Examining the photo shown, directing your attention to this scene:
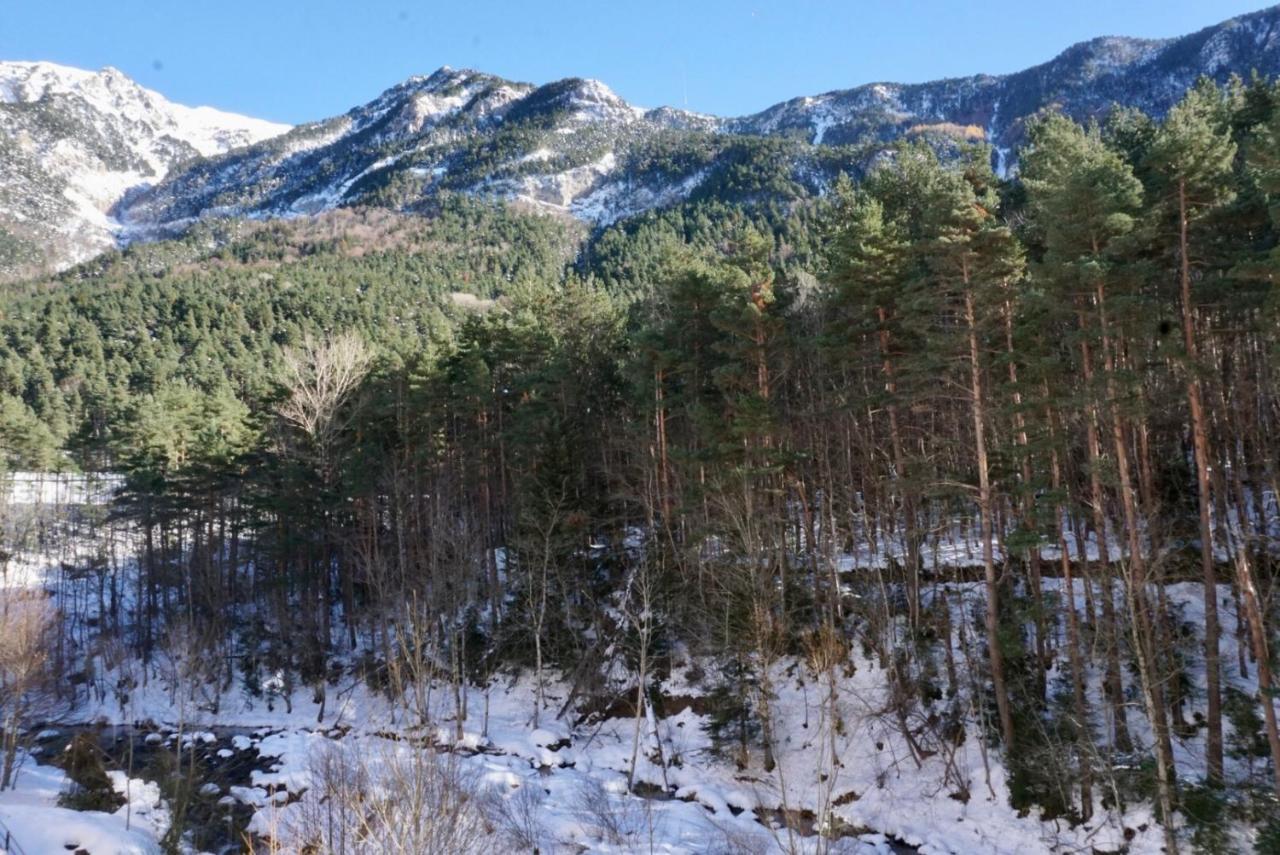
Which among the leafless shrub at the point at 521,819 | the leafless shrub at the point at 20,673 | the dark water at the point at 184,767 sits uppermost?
the leafless shrub at the point at 20,673

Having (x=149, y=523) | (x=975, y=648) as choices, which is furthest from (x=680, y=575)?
(x=149, y=523)

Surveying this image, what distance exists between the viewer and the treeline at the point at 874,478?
1581cm

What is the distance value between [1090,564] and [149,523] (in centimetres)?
4694

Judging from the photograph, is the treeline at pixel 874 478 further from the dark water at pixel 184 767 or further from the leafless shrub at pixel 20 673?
the leafless shrub at pixel 20 673

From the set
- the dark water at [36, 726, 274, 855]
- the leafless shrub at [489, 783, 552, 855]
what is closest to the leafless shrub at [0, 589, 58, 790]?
the dark water at [36, 726, 274, 855]

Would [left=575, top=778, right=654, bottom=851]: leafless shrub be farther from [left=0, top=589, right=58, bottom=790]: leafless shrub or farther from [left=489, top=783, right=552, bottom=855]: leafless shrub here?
[left=0, top=589, right=58, bottom=790]: leafless shrub

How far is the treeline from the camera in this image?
15812 mm

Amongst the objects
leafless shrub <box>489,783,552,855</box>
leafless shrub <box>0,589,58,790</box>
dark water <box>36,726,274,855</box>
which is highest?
leafless shrub <box>0,589,58,790</box>

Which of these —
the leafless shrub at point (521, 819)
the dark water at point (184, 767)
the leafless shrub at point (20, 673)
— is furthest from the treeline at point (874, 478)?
the leafless shrub at point (20, 673)

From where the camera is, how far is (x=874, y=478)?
910 inches

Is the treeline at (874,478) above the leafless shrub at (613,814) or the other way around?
above

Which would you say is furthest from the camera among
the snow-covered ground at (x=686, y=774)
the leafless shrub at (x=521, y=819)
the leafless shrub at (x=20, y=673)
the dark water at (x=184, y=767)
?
the leafless shrub at (x=20, y=673)

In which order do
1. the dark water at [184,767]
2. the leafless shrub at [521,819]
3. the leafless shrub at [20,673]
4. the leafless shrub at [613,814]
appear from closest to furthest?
the leafless shrub at [521,819] → the leafless shrub at [613,814] → the dark water at [184,767] → the leafless shrub at [20,673]

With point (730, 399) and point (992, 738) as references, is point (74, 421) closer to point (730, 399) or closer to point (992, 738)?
point (730, 399)
